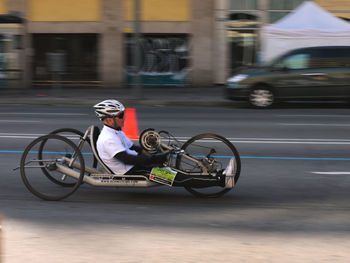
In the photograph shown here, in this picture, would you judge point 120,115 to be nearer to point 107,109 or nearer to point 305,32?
point 107,109

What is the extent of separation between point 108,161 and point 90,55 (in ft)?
59.9

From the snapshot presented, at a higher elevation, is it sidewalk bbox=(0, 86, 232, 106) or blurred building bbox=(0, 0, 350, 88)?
blurred building bbox=(0, 0, 350, 88)

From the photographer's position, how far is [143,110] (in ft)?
52.8

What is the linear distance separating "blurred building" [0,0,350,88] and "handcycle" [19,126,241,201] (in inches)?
678

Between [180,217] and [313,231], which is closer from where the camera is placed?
[313,231]

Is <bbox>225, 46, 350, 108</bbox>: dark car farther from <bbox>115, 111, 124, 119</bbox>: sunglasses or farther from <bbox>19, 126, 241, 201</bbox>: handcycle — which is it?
<bbox>115, 111, 124, 119</bbox>: sunglasses

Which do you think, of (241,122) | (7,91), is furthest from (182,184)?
(7,91)

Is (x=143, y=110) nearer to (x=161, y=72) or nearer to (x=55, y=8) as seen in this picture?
(x=161, y=72)

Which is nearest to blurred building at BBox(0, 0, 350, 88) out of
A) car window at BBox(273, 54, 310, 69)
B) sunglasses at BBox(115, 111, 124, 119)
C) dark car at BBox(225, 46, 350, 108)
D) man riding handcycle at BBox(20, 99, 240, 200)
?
dark car at BBox(225, 46, 350, 108)

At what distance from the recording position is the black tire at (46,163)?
5.92 meters

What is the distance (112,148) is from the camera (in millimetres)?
5887

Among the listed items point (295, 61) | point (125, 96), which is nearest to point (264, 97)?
point (295, 61)

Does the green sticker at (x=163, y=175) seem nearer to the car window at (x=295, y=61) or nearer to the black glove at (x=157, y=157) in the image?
the black glove at (x=157, y=157)

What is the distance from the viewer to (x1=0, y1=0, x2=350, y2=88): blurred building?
23.1 meters
